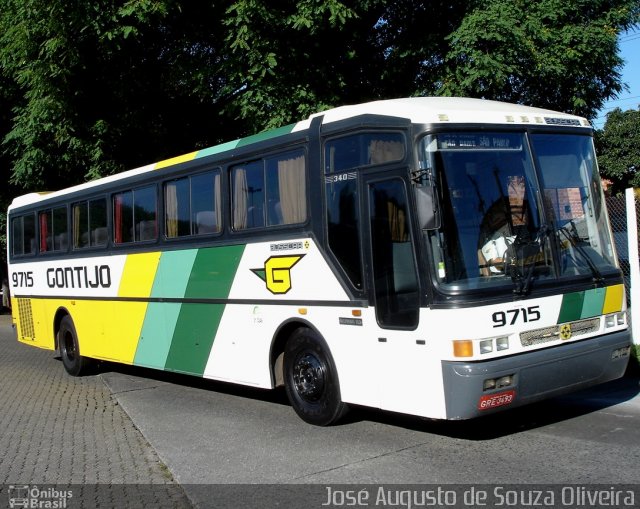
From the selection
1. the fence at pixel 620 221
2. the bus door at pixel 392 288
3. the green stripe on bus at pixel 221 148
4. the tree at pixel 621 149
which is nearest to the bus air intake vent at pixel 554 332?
the bus door at pixel 392 288

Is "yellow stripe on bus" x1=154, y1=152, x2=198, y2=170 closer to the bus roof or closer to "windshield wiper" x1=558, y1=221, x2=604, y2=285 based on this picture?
the bus roof

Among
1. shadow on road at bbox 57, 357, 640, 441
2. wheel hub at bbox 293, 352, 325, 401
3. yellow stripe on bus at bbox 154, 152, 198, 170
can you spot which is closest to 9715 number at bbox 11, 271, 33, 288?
yellow stripe on bus at bbox 154, 152, 198, 170

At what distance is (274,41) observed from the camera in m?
12.2

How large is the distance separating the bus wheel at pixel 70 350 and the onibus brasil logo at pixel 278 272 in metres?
5.87

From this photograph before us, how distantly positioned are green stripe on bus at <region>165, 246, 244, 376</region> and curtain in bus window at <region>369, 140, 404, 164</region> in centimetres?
240

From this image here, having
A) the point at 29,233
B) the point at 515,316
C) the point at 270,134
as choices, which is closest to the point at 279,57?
the point at 270,134

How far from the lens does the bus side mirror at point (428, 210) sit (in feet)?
19.8

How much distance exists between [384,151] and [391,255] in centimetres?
96

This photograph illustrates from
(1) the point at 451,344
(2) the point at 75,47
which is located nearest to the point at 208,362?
(1) the point at 451,344

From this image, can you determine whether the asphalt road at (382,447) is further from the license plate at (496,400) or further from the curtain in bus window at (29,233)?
the curtain in bus window at (29,233)

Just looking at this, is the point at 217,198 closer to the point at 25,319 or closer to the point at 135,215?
the point at 135,215

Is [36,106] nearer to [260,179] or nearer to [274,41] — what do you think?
[274,41]

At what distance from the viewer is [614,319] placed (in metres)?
7.05

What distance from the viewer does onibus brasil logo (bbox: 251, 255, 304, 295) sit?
787 cm
